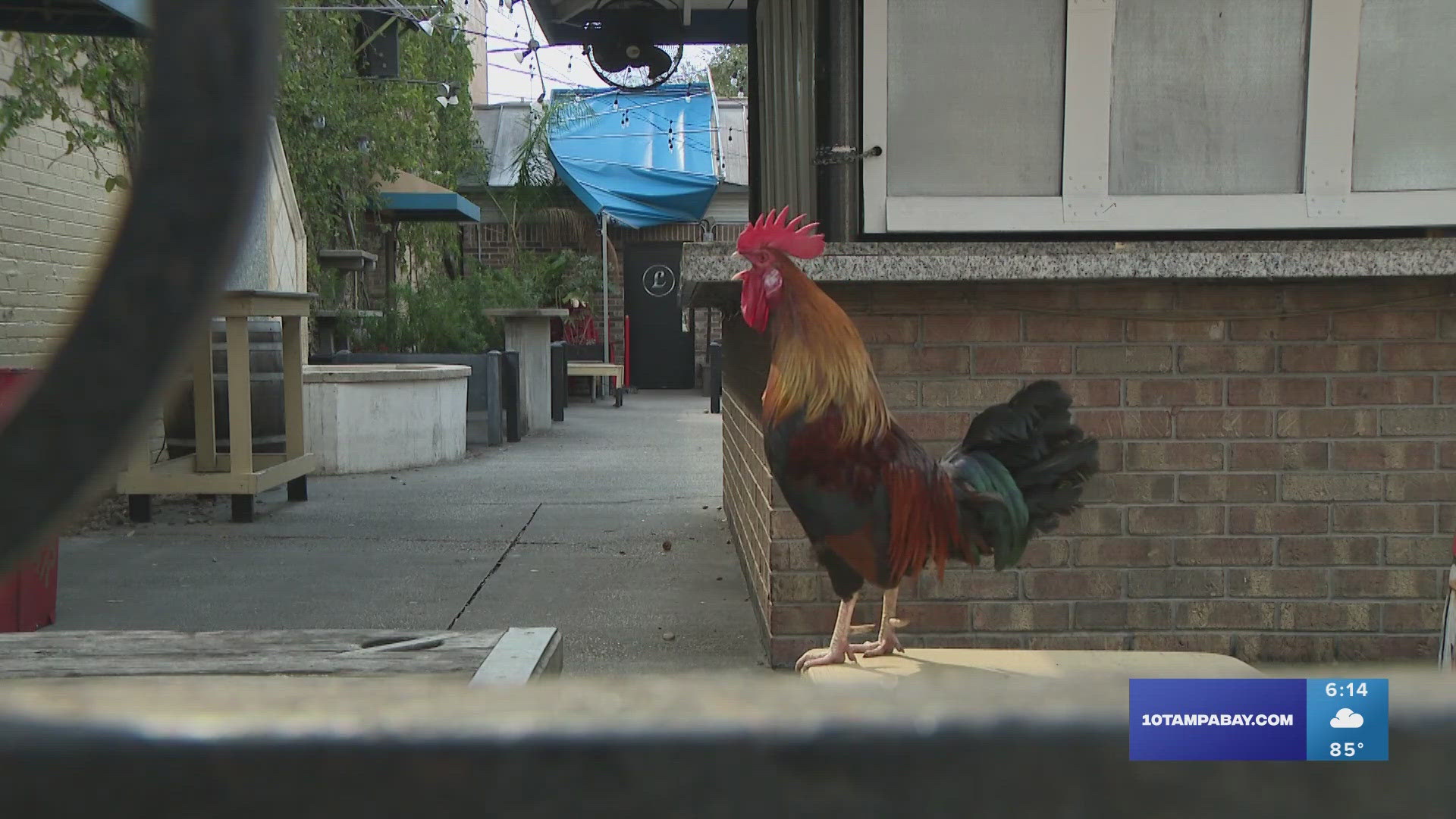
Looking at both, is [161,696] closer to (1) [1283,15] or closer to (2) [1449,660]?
(2) [1449,660]

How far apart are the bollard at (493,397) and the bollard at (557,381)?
6.31 feet

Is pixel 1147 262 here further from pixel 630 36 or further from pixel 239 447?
pixel 630 36

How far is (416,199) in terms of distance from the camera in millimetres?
12031

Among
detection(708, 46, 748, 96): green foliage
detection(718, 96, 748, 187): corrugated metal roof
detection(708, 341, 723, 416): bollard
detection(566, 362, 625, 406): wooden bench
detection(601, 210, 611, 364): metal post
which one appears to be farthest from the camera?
detection(708, 46, 748, 96): green foliage

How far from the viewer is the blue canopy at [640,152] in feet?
49.3

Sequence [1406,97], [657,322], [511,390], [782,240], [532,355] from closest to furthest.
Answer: [782,240] < [1406,97] < [511,390] < [532,355] < [657,322]

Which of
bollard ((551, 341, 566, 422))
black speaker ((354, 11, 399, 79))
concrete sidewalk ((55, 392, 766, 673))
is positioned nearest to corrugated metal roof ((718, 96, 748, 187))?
bollard ((551, 341, 566, 422))

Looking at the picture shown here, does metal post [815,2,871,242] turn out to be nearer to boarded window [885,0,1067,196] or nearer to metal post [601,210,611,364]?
boarded window [885,0,1067,196]

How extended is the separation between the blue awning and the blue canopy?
9.05ft

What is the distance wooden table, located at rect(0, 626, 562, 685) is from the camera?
1.87m

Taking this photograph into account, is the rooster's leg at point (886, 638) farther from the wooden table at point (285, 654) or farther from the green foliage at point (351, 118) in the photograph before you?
the green foliage at point (351, 118)

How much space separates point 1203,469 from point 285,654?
10.2 feet

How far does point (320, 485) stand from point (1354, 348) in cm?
657
